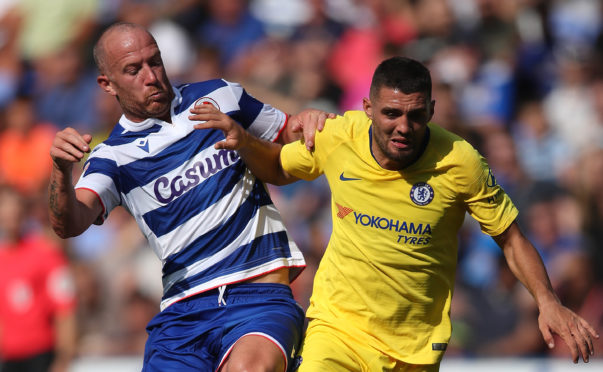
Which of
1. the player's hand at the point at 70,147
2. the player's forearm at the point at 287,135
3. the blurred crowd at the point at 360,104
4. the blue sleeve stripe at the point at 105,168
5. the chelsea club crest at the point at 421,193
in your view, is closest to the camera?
the player's hand at the point at 70,147

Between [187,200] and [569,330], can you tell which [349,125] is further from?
[569,330]

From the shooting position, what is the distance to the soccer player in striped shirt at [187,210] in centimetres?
499

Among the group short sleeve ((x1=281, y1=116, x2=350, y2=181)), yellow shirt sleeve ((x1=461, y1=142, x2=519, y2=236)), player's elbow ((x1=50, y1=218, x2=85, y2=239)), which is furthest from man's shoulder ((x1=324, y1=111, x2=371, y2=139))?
player's elbow ((x1=50, y1=218, x2=85, y2=239))

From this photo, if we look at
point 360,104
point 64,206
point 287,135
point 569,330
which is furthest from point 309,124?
point 360,104

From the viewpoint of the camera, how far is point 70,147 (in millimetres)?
4461

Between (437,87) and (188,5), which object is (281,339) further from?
(188,5)

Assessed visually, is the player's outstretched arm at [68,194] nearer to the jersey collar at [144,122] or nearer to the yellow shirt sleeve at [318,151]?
the jersey collar at [144,122]

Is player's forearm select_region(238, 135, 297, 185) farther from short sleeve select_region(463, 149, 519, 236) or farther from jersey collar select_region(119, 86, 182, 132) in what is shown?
short sleeve select_region(463, 149, 519, 236)

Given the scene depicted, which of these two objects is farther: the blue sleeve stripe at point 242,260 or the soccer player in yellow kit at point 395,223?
the blue sleeve stripe at point 242,260

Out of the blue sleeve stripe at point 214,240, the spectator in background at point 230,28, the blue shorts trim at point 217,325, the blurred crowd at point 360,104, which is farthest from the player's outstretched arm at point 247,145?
the spectator in background at point 230,28

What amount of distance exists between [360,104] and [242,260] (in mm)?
5524

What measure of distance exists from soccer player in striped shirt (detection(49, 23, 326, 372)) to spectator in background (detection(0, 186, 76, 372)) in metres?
4.56

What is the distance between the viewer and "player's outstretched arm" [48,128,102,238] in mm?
4477

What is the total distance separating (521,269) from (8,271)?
21.7ft
